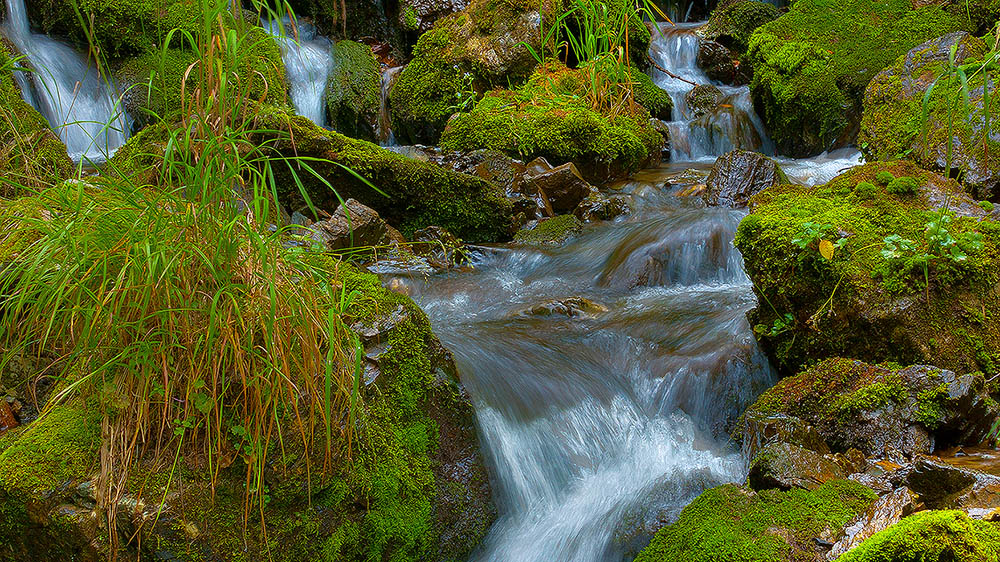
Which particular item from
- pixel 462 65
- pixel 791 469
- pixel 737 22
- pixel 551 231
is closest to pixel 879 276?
pixel 791 469

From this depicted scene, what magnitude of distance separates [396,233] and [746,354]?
121 inches

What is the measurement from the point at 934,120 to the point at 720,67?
242 inches

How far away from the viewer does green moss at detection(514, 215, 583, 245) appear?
627cm

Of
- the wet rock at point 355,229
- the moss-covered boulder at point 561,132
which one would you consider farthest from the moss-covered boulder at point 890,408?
the moss-covered boulder at point 561,132

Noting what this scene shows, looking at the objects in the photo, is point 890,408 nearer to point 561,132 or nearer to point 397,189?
point 397,189

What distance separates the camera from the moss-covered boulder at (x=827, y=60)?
27.6 ft

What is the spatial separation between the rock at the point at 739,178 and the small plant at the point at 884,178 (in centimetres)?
245

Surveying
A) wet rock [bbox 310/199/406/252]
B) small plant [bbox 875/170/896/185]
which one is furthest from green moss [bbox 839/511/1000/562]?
wet rock [bbox 310/199/406/252]

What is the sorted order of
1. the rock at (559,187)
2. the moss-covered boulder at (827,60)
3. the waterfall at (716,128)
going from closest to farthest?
the rock at (559,187) < the moss-covered boulder at (827,60) < the waterfall at (716,128)

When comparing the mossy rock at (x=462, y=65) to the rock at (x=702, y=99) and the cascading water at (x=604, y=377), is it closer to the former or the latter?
the rock at (x=702, y=99)

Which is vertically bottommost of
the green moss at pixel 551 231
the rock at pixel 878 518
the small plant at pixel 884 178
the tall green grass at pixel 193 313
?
the green moss at pixel 551 231

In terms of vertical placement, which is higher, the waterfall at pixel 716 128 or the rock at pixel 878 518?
the rock at pixel 878 518

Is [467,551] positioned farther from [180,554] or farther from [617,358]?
[617,358]

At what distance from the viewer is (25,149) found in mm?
3410
